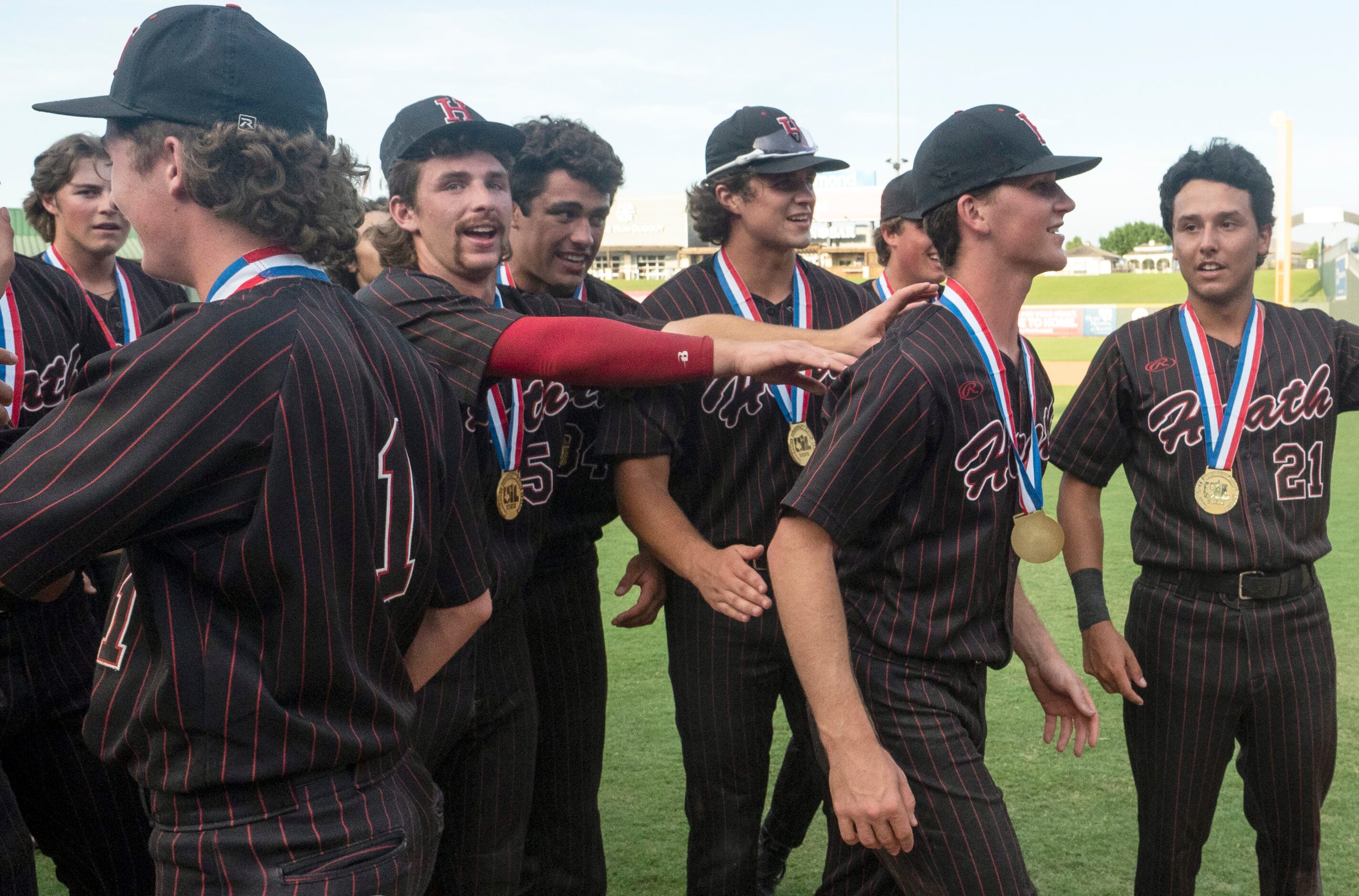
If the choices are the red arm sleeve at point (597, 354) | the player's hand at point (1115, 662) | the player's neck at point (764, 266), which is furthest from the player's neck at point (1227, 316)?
the red arm sleeve at point (597, 354)

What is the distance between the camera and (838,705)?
2336 mm

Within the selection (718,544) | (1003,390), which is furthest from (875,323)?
(718,544)

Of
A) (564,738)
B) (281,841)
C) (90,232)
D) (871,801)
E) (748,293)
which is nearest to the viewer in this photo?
(281,841)

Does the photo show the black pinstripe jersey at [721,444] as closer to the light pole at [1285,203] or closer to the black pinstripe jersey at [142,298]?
the black pinstripe jersey at [142,298]

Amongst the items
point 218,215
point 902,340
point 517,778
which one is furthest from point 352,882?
point 902,340

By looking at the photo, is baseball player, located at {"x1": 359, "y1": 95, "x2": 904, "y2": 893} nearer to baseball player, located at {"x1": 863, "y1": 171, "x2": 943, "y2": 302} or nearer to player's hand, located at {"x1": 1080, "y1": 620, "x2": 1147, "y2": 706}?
player's hand, located at {"x1": 1080, "y1": 620, "x2": 1147, "y2": 706}

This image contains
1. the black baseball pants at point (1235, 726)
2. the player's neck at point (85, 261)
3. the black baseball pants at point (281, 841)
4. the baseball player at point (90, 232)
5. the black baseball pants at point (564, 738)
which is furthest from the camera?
the player's neck at point (85, 261)

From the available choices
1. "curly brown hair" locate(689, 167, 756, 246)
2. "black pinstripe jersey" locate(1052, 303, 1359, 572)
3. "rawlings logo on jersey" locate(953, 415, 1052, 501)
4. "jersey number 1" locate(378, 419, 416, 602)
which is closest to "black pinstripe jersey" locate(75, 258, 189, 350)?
"curly brown hair" locate(689, 167, 756, 246)

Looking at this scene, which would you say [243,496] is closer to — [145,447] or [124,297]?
[145,447]

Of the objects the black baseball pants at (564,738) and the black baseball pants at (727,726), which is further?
the black baseball pants at (564,738)

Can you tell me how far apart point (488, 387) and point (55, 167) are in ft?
10.6

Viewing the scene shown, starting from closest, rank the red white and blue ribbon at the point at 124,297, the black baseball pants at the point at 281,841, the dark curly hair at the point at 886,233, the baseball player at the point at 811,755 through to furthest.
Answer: the black baseball pants at the point at 281,841 → the baseball player at the point at 811,755 → the red white and blue ribbon at the point at 124,297 → the dark curly hair at the point at 886,233

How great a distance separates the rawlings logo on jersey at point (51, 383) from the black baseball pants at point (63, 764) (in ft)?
1.81

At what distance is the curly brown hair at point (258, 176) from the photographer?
5.97ft
